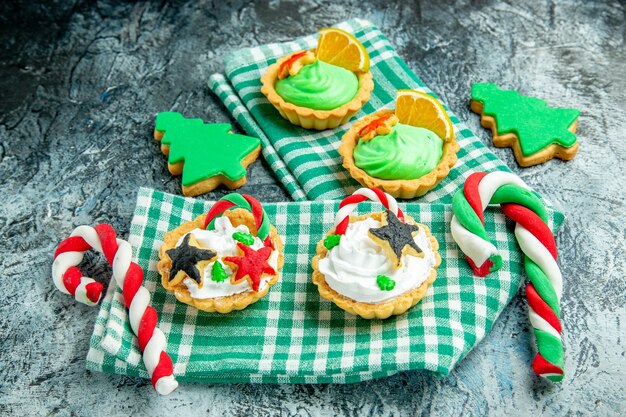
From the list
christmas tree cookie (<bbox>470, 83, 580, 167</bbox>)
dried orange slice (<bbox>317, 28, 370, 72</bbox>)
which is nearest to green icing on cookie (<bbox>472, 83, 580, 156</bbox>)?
christmas tree cookie (<bbox>470, 83, 580, 167</bbox>)

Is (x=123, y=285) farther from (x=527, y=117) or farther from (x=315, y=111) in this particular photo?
(x=527, y=117)

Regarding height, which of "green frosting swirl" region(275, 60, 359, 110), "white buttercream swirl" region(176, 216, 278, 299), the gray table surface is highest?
"green frosting swirl" region(275, 60, 359, 110)

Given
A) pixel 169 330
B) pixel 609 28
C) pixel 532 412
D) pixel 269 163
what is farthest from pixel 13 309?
pixel 609 28

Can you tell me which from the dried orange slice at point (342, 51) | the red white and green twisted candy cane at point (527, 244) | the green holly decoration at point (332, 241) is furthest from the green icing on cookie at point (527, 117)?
the green holly decoration at point (332, 241)

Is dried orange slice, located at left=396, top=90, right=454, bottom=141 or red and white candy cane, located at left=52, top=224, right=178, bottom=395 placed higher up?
dried orange slice, located at left=396, top=90, right=454, bottom=141

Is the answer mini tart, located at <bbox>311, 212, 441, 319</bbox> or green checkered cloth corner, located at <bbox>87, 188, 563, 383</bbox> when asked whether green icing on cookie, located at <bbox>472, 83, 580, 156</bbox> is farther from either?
mini tart, located at <bbox>311, 212, 441, 319</bbox>

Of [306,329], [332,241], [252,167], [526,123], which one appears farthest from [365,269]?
[526,123]

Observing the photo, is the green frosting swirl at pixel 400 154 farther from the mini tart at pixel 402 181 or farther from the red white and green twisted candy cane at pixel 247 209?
the red white and green twisted candy cane at pixel 247 209
